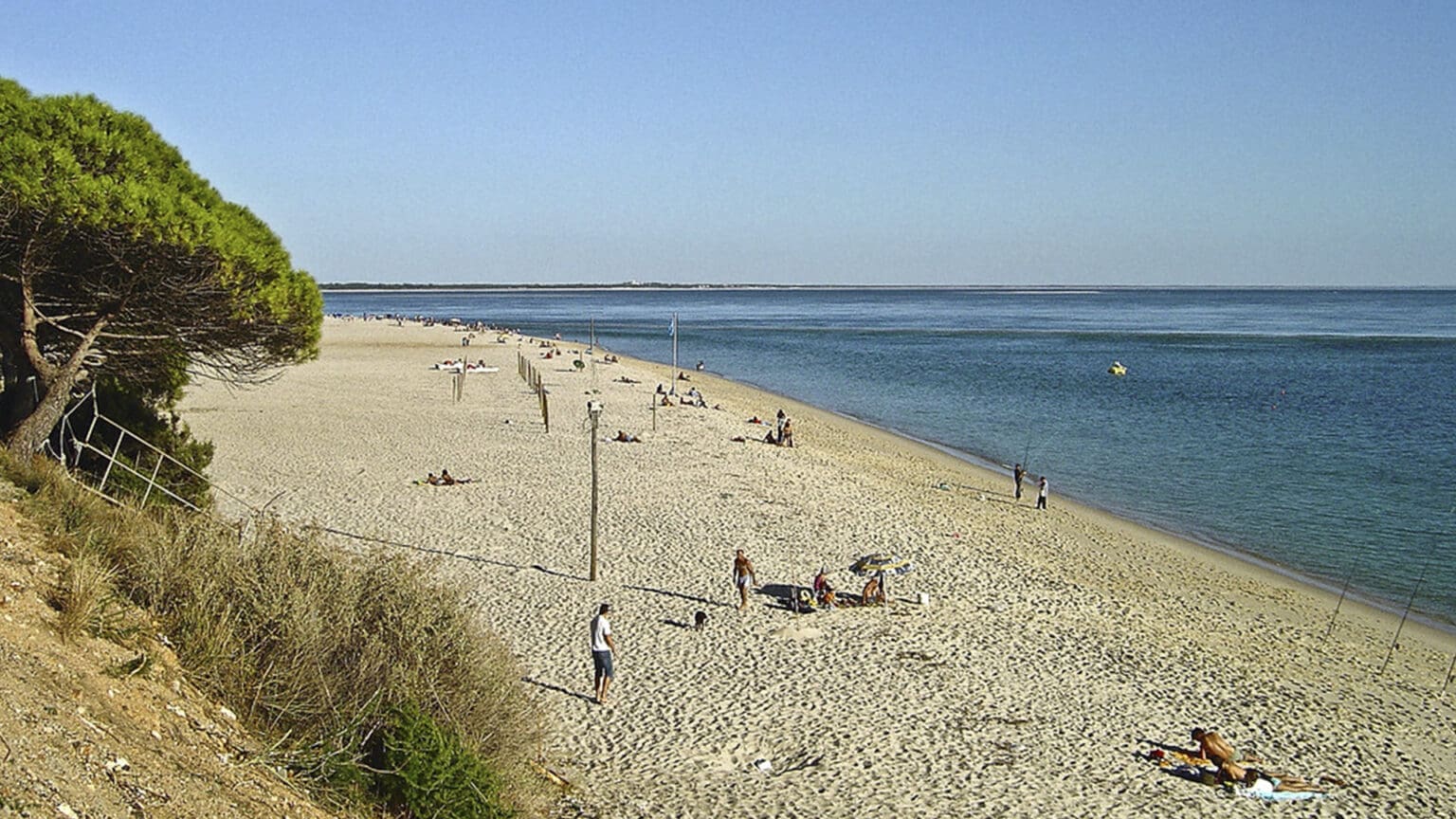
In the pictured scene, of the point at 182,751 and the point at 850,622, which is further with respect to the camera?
the point at 850,622

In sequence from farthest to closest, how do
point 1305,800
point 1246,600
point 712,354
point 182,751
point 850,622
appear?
point 712,354
point 1246,600
point 850,622
point 1305,800
point 182,751

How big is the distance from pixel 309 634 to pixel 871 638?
8541 millimetres

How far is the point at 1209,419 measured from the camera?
42625 millimetres

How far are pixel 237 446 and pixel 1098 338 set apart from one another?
85228 millimetres

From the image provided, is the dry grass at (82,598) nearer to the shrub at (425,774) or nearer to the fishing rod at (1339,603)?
the shrub at (425,774)

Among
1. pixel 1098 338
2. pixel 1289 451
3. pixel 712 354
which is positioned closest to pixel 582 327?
pixel 712 354

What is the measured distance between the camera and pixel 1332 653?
1570cm

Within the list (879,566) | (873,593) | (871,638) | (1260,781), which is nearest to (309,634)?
(871,638)

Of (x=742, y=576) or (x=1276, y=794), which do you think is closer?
(x=1276, y=794)

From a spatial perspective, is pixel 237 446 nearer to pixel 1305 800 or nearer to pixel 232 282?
pixel 232 282

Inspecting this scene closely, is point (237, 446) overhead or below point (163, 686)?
below

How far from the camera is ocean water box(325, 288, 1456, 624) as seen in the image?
78.0ft

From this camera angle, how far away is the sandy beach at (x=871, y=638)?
10594 mm

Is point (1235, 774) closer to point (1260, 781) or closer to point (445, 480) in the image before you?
point (1260, 781)
